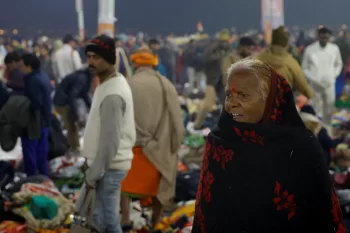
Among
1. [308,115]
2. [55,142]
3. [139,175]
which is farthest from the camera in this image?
[55,142]

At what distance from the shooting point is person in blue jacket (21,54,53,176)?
6324 mm

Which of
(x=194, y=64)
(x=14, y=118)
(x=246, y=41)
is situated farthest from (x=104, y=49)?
(x=194, y=64)

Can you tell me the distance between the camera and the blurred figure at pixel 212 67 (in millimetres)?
Answer: 9766

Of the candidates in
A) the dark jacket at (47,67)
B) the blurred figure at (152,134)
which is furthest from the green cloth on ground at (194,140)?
the dark jacket at (47,67)

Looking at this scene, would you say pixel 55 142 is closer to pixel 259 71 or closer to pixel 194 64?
pixel 259 71

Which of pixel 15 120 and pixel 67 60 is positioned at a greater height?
pixel 67 60

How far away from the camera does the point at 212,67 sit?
980cm

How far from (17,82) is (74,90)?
1072mm

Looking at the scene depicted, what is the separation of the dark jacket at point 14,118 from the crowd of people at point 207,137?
0.04ft

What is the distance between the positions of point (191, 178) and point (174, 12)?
115 ft

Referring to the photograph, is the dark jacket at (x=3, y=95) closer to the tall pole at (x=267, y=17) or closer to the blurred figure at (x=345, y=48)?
the blurred figure at (x=345, y=48)

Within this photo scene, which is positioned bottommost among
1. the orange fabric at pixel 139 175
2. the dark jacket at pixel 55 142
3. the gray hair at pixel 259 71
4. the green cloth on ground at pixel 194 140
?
the green cloth on ground at pixel 194 140

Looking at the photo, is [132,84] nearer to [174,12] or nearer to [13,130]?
[13,130]

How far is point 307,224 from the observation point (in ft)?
7.76
